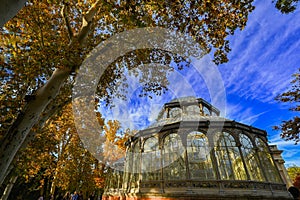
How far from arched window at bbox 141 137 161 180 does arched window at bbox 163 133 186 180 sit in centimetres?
60

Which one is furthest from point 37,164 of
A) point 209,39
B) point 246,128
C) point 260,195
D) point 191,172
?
point 246,128

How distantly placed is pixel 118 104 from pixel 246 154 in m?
9.98

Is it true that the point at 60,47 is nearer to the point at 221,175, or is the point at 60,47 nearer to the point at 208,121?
the point at 208,121

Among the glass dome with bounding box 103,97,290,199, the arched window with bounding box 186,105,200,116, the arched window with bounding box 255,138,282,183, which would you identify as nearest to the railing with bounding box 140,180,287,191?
the glass dome with bounding box 103,97,290,199

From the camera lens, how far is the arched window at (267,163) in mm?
12297

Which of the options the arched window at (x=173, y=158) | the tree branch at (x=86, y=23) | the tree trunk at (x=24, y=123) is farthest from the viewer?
the arched window at (x=173, y=158)

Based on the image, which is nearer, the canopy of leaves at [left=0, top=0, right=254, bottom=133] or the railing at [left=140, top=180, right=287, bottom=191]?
the canopy of leaves at [left=0, top=0, right=254, bottom=133]

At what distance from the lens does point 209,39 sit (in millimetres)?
6238

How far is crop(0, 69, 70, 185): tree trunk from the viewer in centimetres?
443

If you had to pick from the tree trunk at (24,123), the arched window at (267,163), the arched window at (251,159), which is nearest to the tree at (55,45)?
the tree trunk at (24,123)

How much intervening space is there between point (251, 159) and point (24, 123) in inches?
549

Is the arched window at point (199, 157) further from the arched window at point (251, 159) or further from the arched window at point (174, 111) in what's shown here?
the arched window at point (174, 111)

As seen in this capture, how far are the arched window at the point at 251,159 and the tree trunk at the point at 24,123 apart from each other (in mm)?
12807

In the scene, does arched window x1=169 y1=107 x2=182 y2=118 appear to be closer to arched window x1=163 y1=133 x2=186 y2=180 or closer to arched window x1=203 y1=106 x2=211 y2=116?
arched window x1=203 y1=106 x2=211 y2=116
